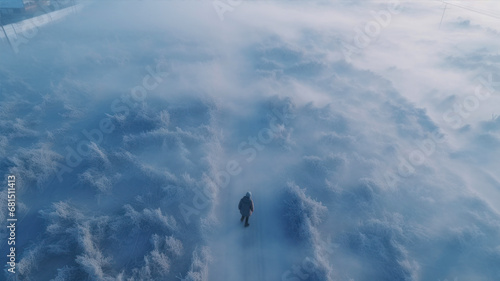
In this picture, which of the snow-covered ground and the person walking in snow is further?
the person walking in snow

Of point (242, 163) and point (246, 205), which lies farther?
point (242, 163)

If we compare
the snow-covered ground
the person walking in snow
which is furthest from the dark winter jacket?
the snow-covered ground

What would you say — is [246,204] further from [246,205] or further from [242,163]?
[242,163]

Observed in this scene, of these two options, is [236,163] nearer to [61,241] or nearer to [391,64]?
[61,241]

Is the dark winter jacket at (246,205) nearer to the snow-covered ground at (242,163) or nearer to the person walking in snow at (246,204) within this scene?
the person walking in snow at (246,204)

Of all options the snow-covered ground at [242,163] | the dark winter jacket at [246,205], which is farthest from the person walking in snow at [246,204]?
the snow-covered ground at [242,163]

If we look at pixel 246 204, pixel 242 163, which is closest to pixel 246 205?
pixel 246 204

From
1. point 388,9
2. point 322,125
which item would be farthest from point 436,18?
point 322,125

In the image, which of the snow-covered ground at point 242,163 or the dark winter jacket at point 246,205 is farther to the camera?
the dark winter jacket at point 246,205

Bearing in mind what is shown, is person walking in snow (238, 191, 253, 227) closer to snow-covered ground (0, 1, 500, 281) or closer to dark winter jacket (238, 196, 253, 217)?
dark winter jacket (238, 196, 253, 217)
